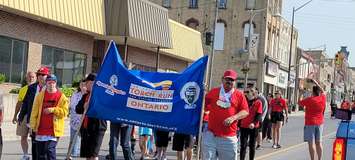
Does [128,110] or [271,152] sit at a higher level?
[128,110]

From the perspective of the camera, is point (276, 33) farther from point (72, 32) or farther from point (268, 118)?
point (268, 118)

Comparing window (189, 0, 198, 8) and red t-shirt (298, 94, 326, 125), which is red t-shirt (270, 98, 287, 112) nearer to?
red t-shirt (298, 94, 326, 125)

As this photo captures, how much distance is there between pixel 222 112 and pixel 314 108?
4.73 meters

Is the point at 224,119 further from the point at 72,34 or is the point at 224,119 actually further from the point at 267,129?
the point at 72,34

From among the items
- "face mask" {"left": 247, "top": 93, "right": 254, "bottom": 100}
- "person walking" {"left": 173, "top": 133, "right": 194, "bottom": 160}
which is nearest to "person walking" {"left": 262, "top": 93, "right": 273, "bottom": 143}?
"face mask" {"left": 247, "top": 93, "right": 254, "bottom": 100}

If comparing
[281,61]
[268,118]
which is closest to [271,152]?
[268,118]

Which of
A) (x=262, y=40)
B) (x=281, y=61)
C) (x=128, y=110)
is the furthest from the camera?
(x=281, y=61)

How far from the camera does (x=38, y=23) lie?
24.1 m

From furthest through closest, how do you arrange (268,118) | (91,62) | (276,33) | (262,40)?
(276,33), (262,40), (91,62), (268,118)

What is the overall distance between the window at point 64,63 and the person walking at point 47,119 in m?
16.1

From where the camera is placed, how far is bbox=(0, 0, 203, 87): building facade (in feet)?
74.3

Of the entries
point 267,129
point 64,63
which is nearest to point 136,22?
point 64,63

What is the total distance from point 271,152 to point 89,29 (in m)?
11.5

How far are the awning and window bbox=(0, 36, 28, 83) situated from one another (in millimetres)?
4680
